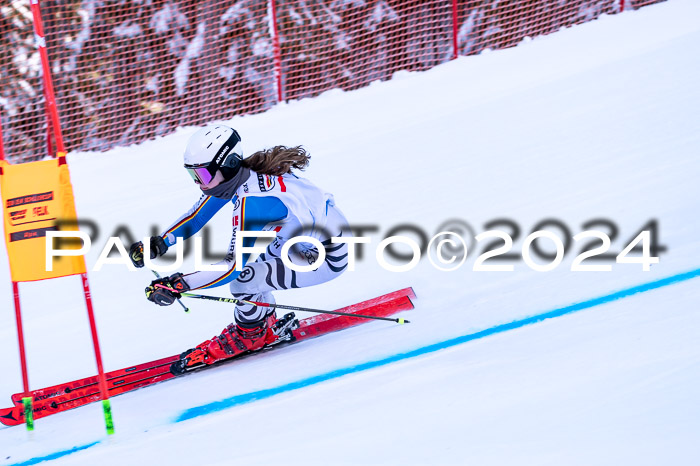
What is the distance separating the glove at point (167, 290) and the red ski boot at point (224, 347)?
1.84ft

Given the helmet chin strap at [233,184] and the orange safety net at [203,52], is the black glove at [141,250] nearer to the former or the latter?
the helmet chin strap at [233,184]

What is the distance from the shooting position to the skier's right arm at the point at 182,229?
410cm

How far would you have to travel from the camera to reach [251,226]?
366 cm

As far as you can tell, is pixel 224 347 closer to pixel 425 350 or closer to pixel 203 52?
pixel 425 350

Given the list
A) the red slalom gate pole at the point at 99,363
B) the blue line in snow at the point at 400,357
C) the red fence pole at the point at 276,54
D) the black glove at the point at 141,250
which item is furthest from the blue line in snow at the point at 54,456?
the red fence pole at the point at 276,54

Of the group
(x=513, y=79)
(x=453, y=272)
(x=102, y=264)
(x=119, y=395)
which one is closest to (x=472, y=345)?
(x=453, y=272)

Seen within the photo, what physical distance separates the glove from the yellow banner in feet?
1.13

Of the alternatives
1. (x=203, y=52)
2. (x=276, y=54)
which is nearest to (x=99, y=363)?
(x=276, y=54)

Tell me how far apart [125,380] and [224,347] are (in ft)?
1.69

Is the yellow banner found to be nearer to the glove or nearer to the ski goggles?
the glove

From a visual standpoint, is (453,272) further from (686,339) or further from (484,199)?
(686,339)

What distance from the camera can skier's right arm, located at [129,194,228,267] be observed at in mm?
4098

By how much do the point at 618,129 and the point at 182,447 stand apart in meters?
4.36

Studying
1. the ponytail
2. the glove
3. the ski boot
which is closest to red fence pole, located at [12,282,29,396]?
the glove
